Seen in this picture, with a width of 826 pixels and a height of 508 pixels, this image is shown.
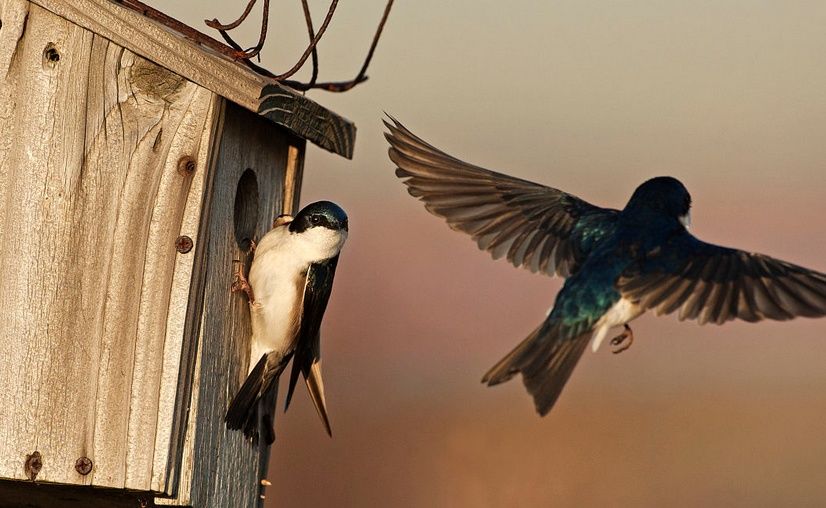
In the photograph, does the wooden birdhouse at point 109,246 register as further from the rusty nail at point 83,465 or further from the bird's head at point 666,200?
the bird's head at point 666,200

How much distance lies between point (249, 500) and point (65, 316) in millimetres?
612

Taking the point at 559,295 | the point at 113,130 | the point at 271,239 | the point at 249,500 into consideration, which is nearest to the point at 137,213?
the point at 113,130

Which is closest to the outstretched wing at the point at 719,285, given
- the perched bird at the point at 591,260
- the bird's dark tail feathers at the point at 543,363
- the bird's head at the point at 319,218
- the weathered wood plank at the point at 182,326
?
the perched bird at the point at 591,260

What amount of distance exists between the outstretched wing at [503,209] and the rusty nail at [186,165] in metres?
0.58

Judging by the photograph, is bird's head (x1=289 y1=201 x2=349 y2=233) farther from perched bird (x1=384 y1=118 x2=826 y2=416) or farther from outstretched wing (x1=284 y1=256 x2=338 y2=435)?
perched bird (x1=384 y1=118 x2=826 y2=416)

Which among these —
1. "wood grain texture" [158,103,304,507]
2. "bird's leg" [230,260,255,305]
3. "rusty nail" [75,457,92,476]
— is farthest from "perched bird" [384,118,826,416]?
"rusty nail" [75,457,92,476]

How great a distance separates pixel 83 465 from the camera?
84.5 inches

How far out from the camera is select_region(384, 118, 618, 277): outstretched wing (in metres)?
2.68

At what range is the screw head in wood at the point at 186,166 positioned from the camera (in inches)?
88.3

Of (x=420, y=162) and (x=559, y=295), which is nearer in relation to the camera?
(x=559, y=295)

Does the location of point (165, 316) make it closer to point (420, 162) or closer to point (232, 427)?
point (232, 427)

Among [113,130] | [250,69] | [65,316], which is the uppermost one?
[250,69]

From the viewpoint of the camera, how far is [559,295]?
2.55 metres

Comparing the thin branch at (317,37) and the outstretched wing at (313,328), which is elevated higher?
the thin branch at (317,37)
